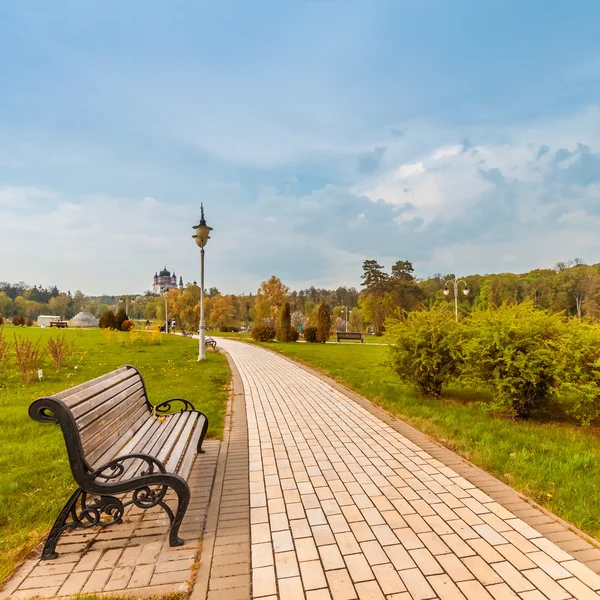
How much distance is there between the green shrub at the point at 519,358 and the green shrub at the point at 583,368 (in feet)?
0.44

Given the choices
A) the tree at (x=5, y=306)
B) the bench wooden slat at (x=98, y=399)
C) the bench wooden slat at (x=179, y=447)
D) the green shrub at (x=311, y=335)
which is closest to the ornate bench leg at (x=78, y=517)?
the bench wooden slat at (x=179, y=447)

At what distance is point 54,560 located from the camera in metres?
2.50

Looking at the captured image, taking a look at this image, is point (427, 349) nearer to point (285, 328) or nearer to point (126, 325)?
point (285, 328)

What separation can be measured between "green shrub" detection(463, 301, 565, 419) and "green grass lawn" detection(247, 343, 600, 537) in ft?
1.30

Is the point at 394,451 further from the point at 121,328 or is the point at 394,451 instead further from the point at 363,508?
the point at 121,328

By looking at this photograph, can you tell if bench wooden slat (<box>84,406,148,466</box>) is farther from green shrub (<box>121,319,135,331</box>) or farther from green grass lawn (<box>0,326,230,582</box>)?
green shrub (<box>121,319,135,331</box>)

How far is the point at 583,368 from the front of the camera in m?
5.38

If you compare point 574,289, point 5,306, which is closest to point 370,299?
point 574,289

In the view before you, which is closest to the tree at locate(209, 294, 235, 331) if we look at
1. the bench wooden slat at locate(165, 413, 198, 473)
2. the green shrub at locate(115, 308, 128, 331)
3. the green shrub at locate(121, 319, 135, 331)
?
the green shrub at locate(115, 308, 128, 331)

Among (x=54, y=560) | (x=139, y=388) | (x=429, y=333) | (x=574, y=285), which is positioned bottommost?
(x=54, y=560)

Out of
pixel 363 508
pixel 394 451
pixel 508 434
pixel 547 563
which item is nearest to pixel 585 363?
pixel 508 434

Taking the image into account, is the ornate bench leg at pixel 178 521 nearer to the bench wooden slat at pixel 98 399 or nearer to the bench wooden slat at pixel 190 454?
the bench wooden slat at pixel 190 454

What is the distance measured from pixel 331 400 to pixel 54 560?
18.0ft

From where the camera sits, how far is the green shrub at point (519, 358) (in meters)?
5.73
